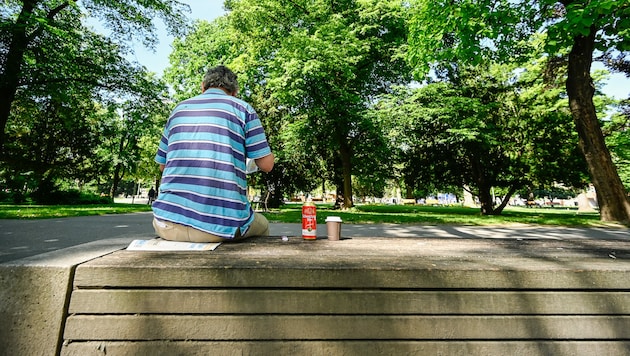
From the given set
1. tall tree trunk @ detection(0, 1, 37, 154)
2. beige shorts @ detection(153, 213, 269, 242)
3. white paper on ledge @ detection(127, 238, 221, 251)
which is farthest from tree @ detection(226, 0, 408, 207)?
white paper on ledge @ detection(127, 238, 221, 251)

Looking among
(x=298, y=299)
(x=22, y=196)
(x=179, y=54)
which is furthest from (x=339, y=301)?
(x=22, y=196)

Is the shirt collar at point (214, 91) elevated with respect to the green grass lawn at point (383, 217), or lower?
elevated

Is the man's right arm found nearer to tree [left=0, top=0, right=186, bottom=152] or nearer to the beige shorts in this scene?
the beige shorts

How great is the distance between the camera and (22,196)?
87.6 feet

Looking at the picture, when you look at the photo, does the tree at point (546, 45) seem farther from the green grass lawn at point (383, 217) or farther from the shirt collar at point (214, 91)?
the shirt collar at point (214, 91)

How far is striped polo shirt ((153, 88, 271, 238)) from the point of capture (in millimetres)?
2057

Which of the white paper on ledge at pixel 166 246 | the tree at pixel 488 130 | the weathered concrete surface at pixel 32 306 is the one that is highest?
the tree at pixel 488 130

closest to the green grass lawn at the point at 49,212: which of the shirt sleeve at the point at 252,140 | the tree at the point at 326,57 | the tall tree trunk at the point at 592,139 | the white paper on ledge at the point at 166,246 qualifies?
the tree at the point at 326,57

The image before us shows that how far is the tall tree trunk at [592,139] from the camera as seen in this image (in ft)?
35.3

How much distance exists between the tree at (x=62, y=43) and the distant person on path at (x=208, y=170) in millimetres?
11738

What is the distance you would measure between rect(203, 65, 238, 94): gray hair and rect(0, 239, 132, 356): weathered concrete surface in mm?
1601

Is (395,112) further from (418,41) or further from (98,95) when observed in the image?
(98,95)

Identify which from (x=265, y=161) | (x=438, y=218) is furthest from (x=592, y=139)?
(x=265, y=161)

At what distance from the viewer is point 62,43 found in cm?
1177
